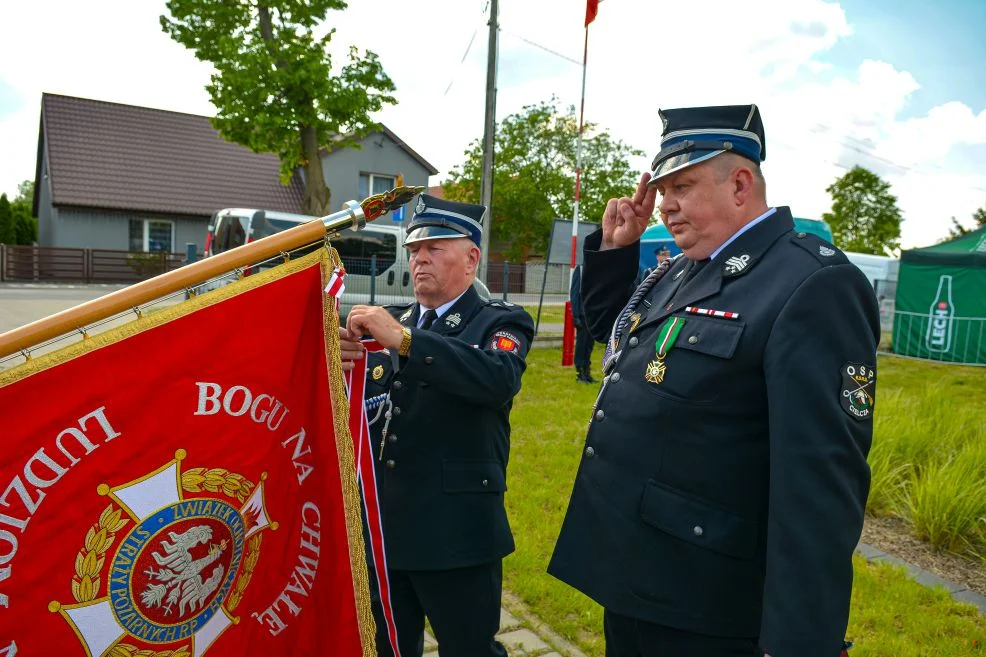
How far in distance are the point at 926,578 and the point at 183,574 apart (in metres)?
4.14

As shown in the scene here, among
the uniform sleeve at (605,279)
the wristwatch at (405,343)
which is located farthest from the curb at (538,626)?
the wristwatch at (405,343)

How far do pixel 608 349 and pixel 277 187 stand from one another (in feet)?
94.7

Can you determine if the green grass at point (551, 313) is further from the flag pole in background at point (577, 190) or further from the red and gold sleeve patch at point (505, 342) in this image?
the red and gold sleeve patch at point (505, 342)

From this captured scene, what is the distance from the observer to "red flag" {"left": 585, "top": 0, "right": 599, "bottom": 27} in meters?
9.95

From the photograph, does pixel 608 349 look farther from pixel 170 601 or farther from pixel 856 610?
pixel 856 610

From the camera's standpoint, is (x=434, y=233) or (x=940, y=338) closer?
(x=434, y=233)

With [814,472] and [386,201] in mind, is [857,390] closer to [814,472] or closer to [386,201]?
[814,472]

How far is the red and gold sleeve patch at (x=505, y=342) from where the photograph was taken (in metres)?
2.34

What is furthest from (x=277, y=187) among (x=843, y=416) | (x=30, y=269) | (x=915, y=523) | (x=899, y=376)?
(x=843, y=416)

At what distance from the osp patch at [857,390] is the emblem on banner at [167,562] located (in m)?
1.40

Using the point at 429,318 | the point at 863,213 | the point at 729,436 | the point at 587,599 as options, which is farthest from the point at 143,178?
the point at 863,213

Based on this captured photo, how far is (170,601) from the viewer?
1.66m

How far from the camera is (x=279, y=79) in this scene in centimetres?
1494

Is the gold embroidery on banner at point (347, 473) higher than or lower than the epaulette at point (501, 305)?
lower
